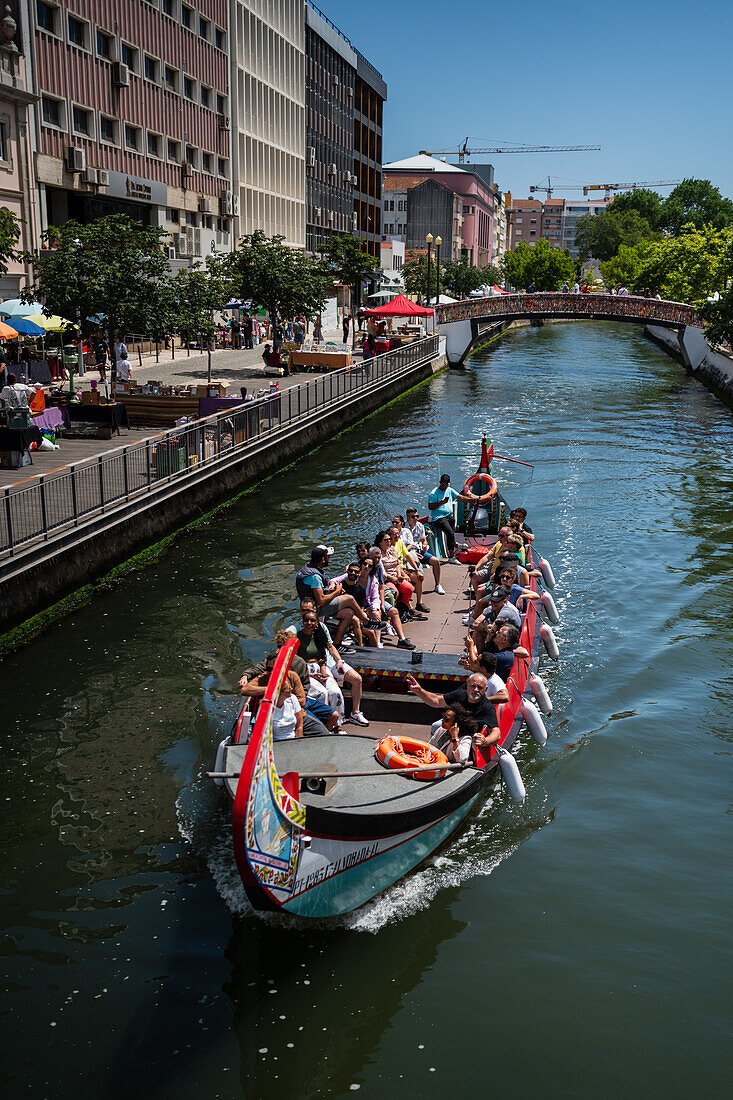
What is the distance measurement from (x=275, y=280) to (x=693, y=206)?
156543 millimetres

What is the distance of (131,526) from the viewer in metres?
19.7

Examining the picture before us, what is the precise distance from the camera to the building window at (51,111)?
1480 inches

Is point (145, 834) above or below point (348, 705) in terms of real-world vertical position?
below

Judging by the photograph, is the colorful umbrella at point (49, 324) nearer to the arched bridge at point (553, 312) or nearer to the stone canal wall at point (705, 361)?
the stone canal wall at point (705, 361)

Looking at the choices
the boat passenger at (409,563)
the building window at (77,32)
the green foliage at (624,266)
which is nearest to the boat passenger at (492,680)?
the boat passenger at (409,563)

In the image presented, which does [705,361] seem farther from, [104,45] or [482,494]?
[482,494]

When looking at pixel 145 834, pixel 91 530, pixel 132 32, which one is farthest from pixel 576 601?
pixel 132 32

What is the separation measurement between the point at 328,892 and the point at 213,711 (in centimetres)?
532

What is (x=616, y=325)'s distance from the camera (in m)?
115

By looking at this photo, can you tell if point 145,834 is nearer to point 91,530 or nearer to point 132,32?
point 91,530

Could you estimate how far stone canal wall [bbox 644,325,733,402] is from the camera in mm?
48562

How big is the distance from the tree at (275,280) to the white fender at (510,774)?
31.2m

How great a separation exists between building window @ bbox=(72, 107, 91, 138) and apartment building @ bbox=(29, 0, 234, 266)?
0.04 metres

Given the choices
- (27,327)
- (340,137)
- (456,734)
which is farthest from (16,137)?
(340,137)
